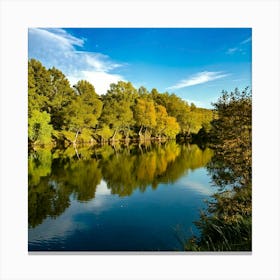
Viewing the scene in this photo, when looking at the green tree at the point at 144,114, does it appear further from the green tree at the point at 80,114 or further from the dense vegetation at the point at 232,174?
the dense vegetation at the point at 232,174

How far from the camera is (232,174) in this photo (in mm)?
4430

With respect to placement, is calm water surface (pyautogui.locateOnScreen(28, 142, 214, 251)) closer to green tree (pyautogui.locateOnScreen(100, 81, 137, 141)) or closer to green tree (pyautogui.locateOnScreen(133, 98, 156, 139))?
green tree (pyautogui.locateOnScreen(133, 98, 156, 139))

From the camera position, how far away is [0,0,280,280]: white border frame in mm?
3580

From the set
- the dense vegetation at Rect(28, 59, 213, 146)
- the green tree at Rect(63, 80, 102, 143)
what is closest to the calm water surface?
the dense vegetation at Rect(28, 59, 213, 146)

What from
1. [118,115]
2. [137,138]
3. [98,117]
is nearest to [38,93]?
[118,115]

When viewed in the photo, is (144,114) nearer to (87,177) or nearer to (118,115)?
(118,115)

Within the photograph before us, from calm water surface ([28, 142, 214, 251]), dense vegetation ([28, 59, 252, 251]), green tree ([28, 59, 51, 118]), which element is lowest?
calm water surface ([28, 142, 214, 251])

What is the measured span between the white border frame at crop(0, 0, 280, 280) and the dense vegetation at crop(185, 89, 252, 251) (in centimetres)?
29

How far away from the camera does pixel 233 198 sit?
4340 millimetres
